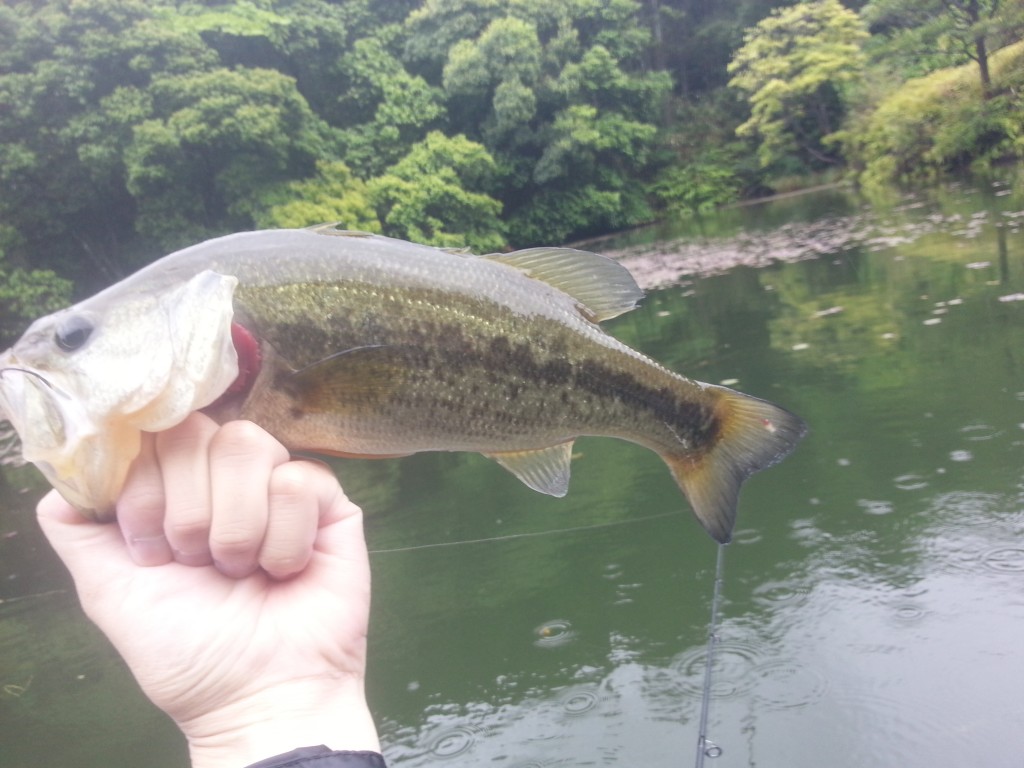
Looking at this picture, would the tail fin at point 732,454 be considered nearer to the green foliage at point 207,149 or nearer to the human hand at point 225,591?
the human hand at point 225,591

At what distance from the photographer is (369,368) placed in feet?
4.90

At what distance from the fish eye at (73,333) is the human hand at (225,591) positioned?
183 millimetres

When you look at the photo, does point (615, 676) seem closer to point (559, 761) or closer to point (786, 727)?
point (559, 761)

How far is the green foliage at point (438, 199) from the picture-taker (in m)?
22.9

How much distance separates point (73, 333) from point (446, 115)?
30360 millimetres

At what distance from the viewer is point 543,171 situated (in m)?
29.7

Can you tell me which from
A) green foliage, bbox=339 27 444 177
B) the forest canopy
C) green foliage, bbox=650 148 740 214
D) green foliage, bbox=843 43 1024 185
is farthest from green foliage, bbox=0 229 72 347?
green foliage, bbox=843 43 1024 185

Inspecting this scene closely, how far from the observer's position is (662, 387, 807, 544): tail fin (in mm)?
1830

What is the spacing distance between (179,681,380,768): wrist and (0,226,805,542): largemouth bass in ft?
1.46

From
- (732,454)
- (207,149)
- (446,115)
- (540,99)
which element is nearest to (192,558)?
(732,454)

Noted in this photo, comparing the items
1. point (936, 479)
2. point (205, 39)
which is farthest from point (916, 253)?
point (205, 39)

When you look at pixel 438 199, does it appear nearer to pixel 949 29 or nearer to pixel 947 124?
pixel 947 124

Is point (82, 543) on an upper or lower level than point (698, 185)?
upper

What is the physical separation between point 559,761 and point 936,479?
11.0 feet
